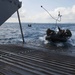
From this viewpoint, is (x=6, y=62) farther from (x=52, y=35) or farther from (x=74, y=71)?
(x=52, y=35)

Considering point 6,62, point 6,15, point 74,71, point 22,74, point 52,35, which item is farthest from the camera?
point 52,35

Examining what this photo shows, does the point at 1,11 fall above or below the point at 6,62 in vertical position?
above

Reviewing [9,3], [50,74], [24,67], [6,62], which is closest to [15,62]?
[6,62]

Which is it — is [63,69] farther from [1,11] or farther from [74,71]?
[1,11]

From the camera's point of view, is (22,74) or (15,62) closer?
(22,74)

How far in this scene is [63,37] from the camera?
26.1 m

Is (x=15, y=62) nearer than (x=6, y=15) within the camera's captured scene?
Yes

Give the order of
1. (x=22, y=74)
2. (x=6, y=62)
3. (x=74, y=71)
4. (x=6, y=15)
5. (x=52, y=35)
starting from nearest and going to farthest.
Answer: (x=22, y=74) → (x=74, y=71) → (x=6, y=62) → (x=6, y=15) → (x=52, y=35)

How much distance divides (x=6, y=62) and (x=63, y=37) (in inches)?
629

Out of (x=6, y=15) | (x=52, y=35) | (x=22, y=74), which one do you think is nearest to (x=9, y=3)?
(x=6, y=15)

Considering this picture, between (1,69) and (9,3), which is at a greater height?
(9,3)

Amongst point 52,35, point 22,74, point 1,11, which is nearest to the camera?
point 22,74

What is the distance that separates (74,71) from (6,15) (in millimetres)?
7480

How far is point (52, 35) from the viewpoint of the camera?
1021 inches
